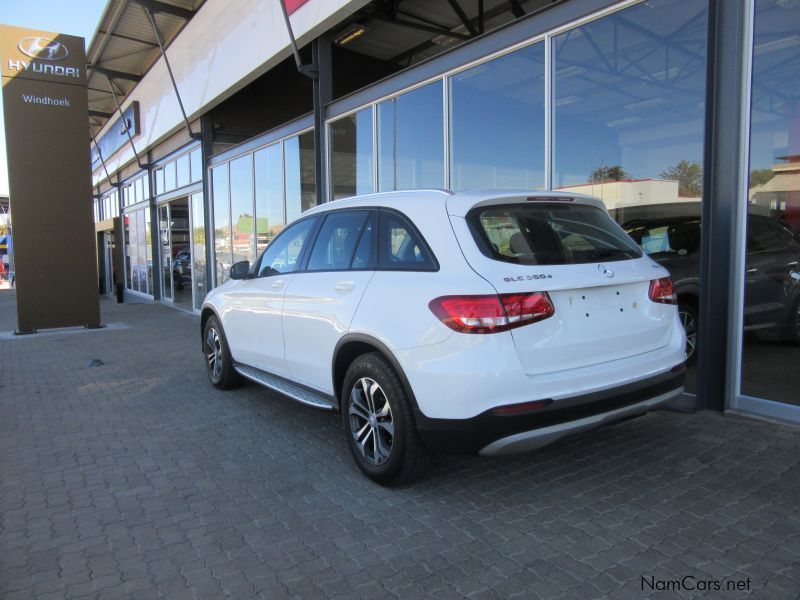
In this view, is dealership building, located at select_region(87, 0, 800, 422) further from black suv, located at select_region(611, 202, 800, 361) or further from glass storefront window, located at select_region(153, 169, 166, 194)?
glass storefront window, located at select_region(153, 169, 166, 194)

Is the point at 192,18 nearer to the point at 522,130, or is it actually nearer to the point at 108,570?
the point at 522,130

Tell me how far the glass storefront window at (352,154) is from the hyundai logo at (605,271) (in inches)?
235

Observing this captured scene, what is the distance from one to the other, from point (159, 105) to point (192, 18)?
3.73 m

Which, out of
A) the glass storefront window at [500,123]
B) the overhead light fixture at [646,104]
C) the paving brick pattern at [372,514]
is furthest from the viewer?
the glass storefront window at [500,123]

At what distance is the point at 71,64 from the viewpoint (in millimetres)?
11797

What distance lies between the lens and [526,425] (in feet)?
9.89

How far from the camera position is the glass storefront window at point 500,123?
657cm

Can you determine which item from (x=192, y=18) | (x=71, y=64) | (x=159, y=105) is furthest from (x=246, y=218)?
(x=159, y=105)

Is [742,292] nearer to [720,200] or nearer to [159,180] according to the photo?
Result: [720,200]

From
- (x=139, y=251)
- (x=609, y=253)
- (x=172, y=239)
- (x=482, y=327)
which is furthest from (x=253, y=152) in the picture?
(x=139, y=251)

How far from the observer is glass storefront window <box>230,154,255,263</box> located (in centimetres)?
1228

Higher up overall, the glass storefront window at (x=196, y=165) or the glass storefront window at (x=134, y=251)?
the glass storefront window at (x=196, y=165)

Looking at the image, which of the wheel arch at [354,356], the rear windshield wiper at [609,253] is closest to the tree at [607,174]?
the rear windshield wiper at [609,253]

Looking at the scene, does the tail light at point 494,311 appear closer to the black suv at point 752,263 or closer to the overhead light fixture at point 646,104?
the black suv at point 752,263
